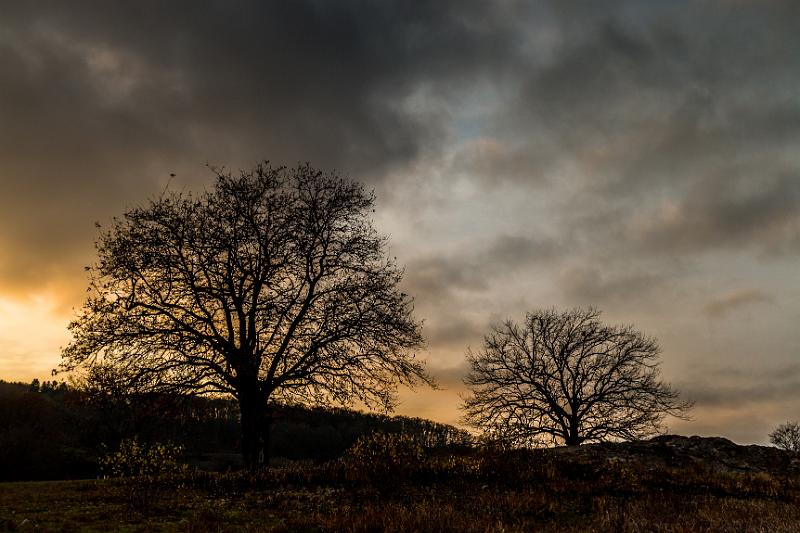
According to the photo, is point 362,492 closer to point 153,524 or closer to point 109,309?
point 153,524

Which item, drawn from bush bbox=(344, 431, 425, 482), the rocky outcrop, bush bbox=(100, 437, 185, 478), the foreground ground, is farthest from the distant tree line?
the rocky outcrop

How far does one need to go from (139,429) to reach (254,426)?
183 inches

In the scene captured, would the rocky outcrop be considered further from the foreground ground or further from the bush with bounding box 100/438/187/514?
the bush with bounding box 100/438/187/514

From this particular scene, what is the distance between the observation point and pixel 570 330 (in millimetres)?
35031

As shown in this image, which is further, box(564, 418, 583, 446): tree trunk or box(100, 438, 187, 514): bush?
box(564, 418, 583, 446): tree trunk

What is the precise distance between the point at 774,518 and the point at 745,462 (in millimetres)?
14393

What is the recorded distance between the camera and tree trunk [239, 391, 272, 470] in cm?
2047

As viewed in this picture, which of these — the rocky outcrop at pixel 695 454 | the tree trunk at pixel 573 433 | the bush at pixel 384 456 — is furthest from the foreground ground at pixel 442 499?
the tree trunk at pixel 573 433

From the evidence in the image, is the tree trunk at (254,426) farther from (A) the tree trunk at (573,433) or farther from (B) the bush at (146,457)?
(A) the tree trunk at (573,433)

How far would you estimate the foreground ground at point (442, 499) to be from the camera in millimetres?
10050

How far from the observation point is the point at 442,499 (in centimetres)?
1280

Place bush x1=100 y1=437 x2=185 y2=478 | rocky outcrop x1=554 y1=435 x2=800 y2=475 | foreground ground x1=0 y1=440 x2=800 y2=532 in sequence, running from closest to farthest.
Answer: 1. foreground ground x1=0 y1=440 x2=800 y2=532
2. bush x1=100 y1=437 x2=185 y2=478
3. rocky outcrop x1=554 y1=435 x2=800 y2=475

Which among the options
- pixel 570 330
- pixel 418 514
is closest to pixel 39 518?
pixel 418 514

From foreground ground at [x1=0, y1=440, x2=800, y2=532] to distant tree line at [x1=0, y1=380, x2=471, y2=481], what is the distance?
2.56 m
